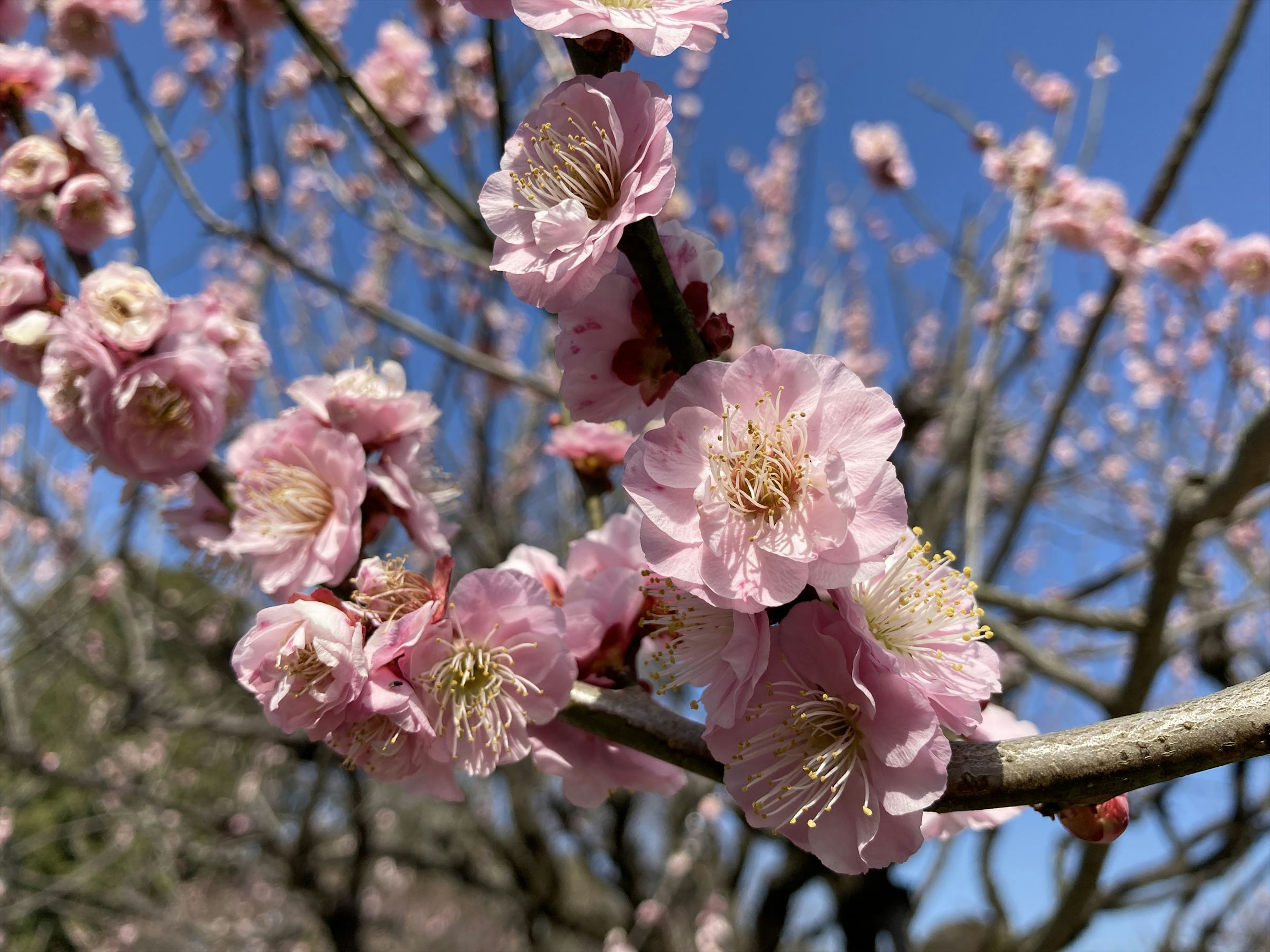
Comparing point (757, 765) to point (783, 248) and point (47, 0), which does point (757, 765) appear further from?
point (783, 248)

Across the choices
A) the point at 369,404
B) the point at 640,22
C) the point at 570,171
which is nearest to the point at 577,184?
the point at 570,171

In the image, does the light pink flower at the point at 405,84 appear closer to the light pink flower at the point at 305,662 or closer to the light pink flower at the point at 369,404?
the light pink flower at the point at 369,404

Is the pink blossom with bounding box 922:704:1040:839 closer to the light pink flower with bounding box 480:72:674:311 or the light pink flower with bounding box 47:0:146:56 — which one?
the light pink flower with bounding box 480:72:674:311

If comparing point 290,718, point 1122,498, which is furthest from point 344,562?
point 1122,498

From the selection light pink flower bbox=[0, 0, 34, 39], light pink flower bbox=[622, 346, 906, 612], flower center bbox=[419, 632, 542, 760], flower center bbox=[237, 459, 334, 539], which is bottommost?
flower center bbox=[237, 459, 334, 539]

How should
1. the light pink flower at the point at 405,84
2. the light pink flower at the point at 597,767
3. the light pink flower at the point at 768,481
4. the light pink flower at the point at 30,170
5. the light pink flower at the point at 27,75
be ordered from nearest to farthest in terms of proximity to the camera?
the light pink flower at the point at 768,481 < the light pink flower at the point at 597,767 < the light pink flower at the point at 30,170 < the light pink flower at the point at 27,75 < the light pink flower at the point at 405,84

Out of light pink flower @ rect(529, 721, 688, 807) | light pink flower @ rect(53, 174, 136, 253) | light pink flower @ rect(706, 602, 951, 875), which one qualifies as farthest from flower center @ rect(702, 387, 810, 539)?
light pink flower @ rect(53, 174, 136, 253)

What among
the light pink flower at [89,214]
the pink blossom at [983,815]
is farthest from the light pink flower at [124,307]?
the pink blossom at [983,815]
